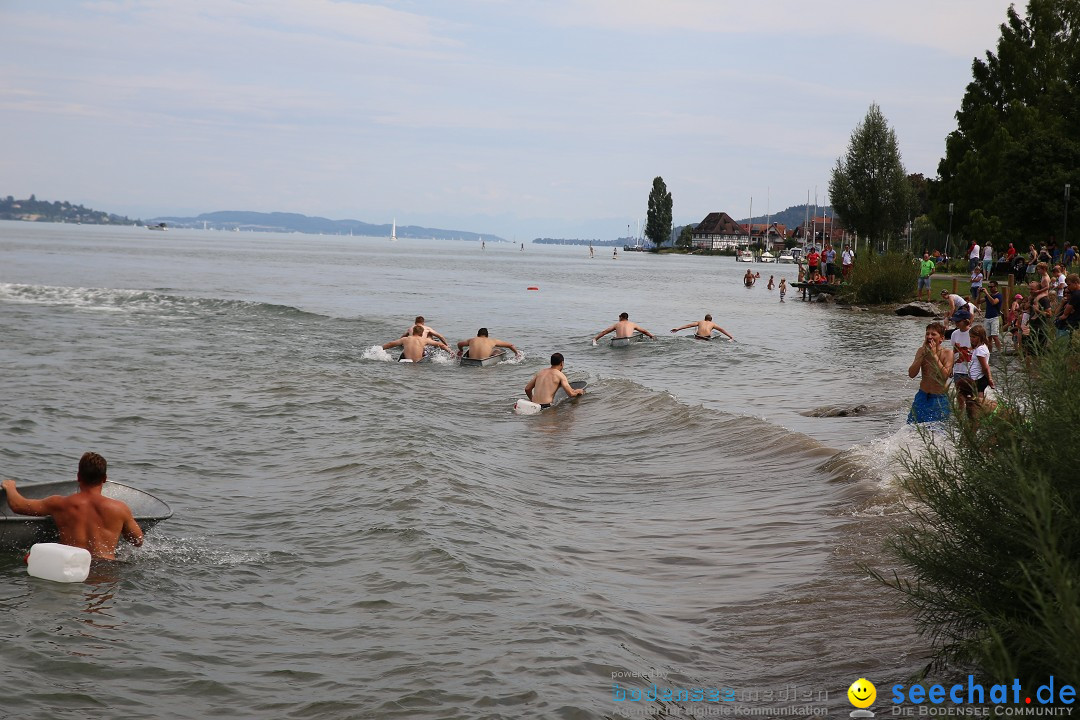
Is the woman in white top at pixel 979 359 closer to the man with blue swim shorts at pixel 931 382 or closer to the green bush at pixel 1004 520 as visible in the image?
the man with blue swim shorts at pixel 931 382

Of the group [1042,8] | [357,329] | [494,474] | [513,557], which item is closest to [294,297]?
[357,329]

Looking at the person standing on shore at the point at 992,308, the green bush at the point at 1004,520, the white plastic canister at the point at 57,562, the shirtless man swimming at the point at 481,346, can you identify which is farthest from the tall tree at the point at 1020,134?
the white plastic canister at the point at 57,562

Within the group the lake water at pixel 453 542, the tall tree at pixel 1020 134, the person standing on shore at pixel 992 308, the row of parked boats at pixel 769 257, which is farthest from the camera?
the row of parked boats at pixel 769 257

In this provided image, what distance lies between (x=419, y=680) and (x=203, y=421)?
417 inches

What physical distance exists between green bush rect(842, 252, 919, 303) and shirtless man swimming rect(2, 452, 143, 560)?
40568 mm

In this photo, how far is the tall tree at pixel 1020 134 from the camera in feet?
160

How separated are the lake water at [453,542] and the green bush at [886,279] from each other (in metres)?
21.2

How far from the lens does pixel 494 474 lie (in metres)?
12.6

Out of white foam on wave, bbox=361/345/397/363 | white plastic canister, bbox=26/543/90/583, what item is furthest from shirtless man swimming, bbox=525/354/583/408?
white plastic canister, bbox=26/543/90/583

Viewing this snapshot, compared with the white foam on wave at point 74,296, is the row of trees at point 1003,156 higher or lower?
higher

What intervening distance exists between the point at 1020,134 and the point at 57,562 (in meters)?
62.4

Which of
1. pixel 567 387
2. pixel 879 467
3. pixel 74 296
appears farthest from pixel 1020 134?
pixel 879 467

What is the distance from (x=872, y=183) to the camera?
257 ft

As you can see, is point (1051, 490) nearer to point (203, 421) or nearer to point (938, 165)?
point (203, 421)
